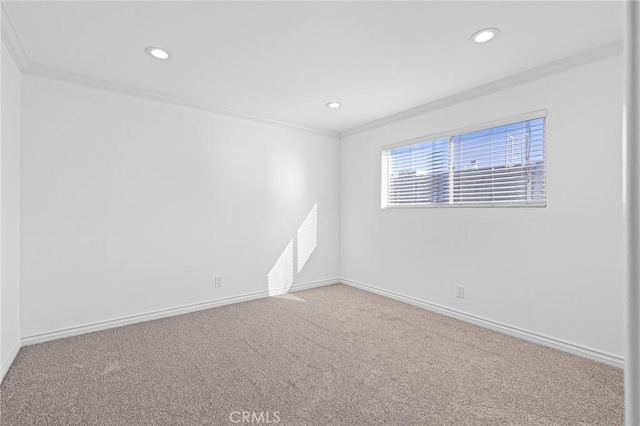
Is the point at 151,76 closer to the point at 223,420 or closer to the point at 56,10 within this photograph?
the point at 56,10

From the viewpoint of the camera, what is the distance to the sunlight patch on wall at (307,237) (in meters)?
4.35

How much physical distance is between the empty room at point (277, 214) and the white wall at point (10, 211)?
0.03 metres

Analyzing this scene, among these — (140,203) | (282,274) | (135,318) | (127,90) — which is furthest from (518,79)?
(135,318)

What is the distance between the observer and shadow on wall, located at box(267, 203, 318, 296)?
4106mm

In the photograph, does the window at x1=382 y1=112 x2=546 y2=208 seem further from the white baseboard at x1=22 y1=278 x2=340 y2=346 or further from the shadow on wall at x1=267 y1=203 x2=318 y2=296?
the white baseboard at x1=22 y1=278 x2=340 y2=346

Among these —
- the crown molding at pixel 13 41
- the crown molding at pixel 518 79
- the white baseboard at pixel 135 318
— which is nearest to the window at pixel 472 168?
the crown molding at pixel 518 79

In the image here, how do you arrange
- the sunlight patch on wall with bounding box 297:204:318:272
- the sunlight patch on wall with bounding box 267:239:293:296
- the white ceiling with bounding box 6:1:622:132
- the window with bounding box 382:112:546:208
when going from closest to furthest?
the white ceiling with bounding box 6:1:622:132
the window with bounding box 382:112:546:208
the sunlight patch on wall with bounding box 267:239:293:296
the sunlight patch on wall with bounding box 297:204:318:272

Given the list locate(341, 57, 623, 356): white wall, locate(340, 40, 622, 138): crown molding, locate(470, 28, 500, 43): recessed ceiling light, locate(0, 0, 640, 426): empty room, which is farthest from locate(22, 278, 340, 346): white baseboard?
locate(470, 28, 500, 43): recessed ceiling light

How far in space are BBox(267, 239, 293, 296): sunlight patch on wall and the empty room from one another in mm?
45

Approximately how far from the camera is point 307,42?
7.39 ft

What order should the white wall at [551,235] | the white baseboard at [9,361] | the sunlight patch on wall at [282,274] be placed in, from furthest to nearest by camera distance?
the sunlight patch on wall at [282,274]
the white wall at [551,235]
the white baseboard at [9,361]

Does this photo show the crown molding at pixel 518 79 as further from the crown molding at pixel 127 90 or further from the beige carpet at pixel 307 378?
the beige carpet at pixel 307 378

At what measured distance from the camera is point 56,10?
1.91 meters

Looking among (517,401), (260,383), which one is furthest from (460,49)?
(260,383)
